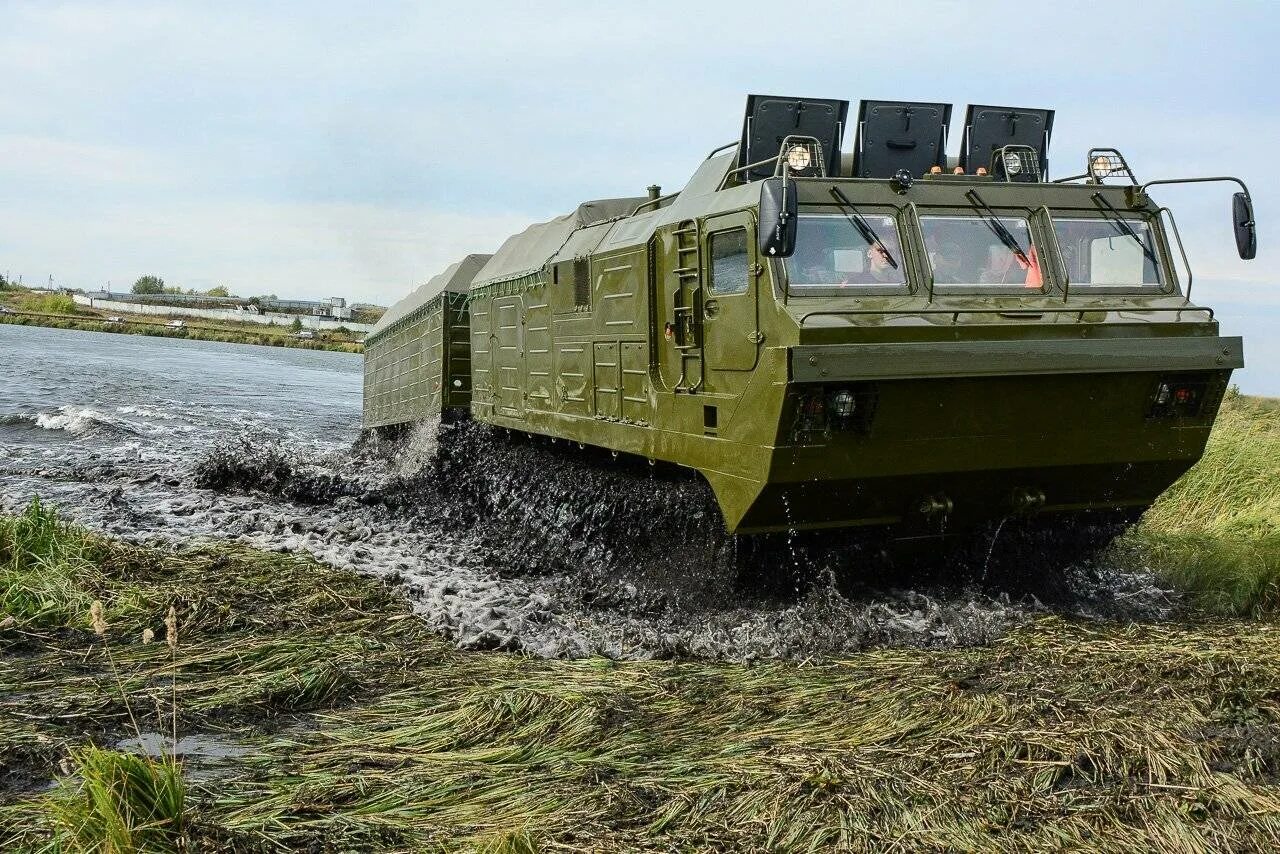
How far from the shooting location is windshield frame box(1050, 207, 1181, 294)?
7.21 m

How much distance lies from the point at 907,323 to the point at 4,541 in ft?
19.2

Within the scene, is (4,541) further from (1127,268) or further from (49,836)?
(1127,268)

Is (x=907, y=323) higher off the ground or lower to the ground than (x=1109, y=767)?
higher

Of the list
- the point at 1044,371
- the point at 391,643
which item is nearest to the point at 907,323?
the point at 1044,371

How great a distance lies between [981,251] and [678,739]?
3587mm

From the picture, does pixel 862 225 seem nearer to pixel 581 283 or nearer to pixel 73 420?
pixel 581 283

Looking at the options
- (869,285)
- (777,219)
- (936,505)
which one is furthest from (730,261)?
(936,505)

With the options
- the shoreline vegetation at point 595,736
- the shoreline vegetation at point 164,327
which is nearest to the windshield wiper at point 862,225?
the shoreline vegetation at point 595,736

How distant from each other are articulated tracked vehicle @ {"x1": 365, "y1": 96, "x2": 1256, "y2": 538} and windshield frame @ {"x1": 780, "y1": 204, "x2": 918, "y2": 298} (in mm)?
12

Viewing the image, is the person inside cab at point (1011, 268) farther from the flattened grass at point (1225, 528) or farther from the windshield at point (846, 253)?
the flattened grass at point (1225, 528)

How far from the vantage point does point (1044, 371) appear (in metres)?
6.30

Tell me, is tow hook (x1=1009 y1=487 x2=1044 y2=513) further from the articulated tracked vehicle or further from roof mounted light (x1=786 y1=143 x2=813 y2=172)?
roof mounted light (x1=786 y1=143 x2=813 y2=172)

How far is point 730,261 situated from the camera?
22.9 ft

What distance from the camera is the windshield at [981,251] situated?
697cm
